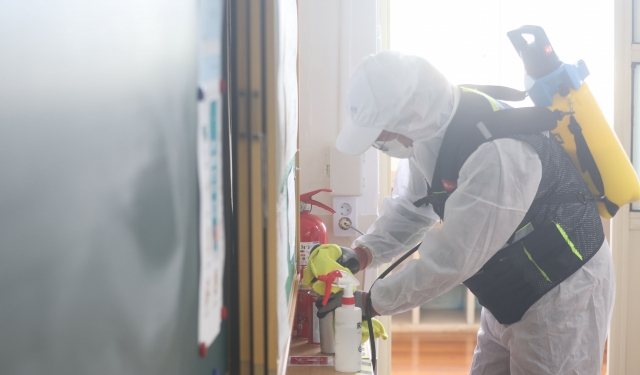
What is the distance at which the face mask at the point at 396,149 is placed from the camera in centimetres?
157

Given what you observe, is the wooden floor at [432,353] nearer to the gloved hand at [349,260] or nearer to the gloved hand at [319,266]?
the gloved hand at [349,260]

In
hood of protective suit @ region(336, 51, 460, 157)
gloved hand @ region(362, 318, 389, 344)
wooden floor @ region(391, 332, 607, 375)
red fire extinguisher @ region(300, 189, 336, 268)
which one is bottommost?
wooden floor @ region(391, 332, 607, 375)

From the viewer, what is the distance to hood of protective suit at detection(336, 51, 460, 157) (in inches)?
54.9

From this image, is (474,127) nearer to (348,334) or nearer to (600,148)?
(600,148)

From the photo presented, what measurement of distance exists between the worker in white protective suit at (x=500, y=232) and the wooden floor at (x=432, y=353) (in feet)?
6.13

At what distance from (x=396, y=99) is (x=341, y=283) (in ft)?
1.61

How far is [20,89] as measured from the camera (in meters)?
0.25

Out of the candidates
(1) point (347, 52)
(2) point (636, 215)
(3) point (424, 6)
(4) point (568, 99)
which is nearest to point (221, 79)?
(4) point (568, 99)

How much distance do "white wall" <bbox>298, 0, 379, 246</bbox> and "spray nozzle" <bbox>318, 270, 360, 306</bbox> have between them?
822 mm

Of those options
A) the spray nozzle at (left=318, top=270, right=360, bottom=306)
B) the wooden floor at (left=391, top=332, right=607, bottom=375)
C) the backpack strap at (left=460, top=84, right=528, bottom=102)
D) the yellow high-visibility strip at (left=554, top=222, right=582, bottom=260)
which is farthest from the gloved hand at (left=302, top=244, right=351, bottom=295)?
the wooden floor at (left=391, top=332, right=607, bottom=375)

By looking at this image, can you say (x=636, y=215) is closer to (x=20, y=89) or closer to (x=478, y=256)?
(x=478, y=256)

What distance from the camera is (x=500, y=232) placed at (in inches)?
50.1

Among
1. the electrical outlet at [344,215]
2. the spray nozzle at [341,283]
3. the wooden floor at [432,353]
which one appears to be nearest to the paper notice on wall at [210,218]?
the spray nozzle at [341,283]

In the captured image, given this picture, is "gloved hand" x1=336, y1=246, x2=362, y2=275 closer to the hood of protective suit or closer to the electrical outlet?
the hood of protective suit
